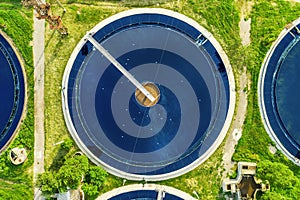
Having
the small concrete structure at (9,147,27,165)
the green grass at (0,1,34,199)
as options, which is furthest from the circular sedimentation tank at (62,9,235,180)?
the small concrete structure at (9,147,27,165)

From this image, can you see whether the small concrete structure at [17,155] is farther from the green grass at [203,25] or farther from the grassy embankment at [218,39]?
the grassy embankment at [218,39]

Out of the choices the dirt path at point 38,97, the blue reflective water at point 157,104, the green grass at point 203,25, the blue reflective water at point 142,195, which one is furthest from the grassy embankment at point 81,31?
the blue reflective water at point 142,195

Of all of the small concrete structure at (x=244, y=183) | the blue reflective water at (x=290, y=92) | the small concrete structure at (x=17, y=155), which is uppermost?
the blue reflective water at (x=290, y=92)

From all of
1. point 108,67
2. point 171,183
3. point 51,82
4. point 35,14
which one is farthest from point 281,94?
point 35,14

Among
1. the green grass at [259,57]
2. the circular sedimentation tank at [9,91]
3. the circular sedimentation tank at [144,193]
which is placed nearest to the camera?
the circular sedimentation tank at [144,193]

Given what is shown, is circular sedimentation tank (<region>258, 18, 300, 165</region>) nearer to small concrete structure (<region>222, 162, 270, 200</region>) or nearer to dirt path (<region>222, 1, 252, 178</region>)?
dirt path (<region>222, 1, 252, 178</region>)

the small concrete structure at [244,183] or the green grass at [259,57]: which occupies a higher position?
the green grass at [259,57]

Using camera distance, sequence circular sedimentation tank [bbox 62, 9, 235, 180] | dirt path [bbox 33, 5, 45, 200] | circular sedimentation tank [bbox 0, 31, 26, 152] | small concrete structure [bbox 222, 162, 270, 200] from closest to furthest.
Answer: small concrete structure [bbox 222, 162, 270, 200] → circular sedimentation tank [bbox 62, 9, 235, 180] → dirt path [bbox 33, 5, 45, 200] → circular sedimentation tank [bbox 0, 31, 26, 152]
